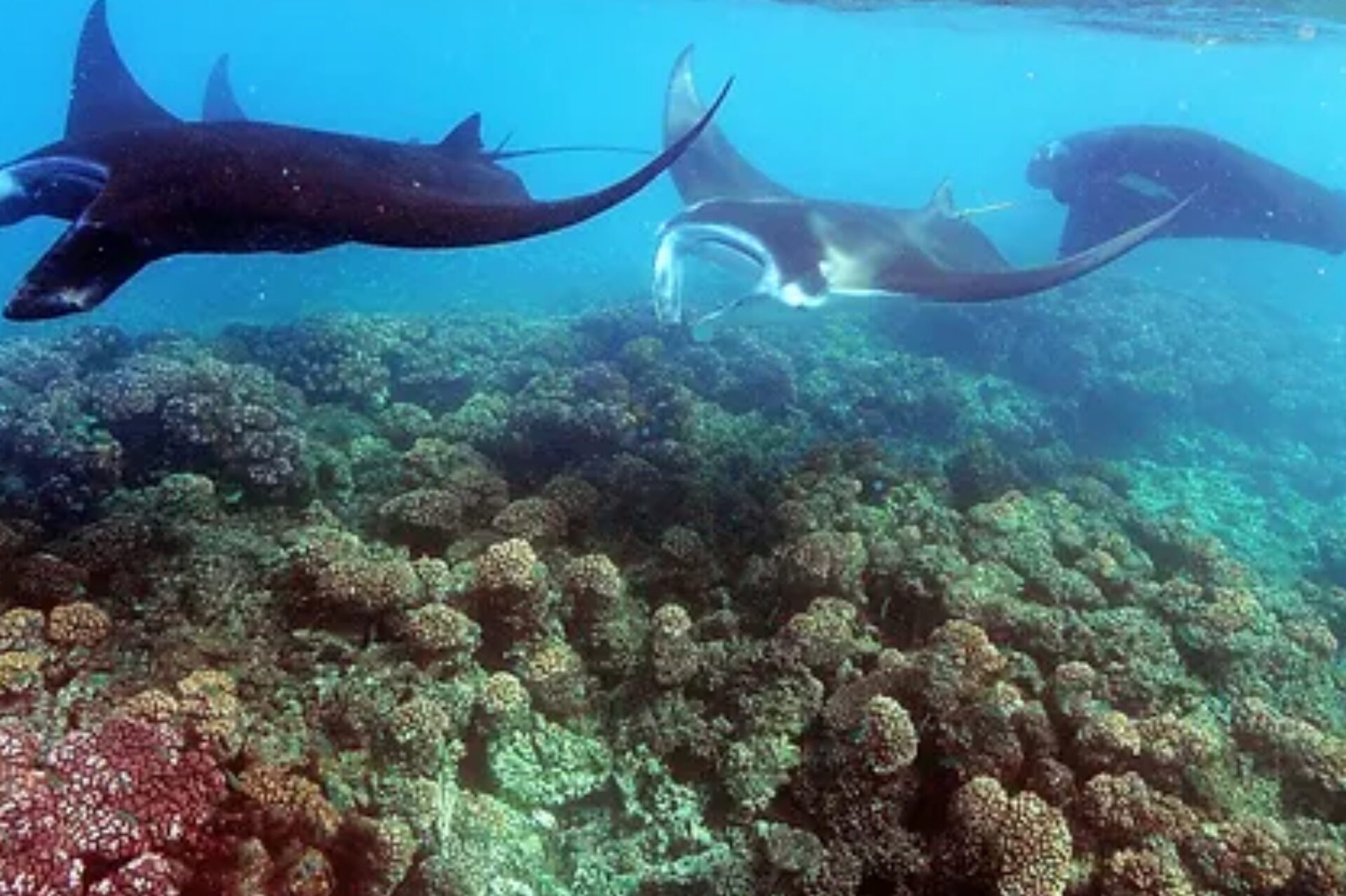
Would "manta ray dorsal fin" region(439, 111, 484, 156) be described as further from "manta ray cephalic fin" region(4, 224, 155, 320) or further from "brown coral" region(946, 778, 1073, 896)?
"brown coral" region(946, 778, 1073, 896)

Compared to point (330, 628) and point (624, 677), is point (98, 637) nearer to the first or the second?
point (330, 628)

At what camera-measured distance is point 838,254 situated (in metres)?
7.48

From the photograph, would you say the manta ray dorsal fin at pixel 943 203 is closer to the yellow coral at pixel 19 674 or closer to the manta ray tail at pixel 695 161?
the manta ray tail at pixel 695 161

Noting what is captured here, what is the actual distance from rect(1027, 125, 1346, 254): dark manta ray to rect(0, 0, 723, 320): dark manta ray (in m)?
11.5

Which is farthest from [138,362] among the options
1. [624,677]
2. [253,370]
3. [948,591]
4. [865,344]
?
[865,344]

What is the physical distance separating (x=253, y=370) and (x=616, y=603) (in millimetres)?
4253

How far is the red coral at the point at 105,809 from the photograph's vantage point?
2.97 m

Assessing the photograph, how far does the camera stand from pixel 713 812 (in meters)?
4.30

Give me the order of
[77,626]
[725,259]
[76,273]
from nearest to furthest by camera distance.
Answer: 1. [76,273]
2. [77,626]
3. [725,259]

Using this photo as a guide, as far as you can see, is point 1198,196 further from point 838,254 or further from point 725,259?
point 725,259

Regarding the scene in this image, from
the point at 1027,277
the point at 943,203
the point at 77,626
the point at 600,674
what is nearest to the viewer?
the point at 77,626

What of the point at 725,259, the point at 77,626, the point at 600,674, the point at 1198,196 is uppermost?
the point at 725,259

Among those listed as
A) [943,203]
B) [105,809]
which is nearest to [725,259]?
[943,203]

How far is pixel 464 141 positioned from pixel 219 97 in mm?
9641
